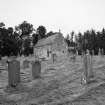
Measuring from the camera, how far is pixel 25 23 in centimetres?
6619

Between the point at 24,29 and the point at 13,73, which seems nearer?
the point at 13,73

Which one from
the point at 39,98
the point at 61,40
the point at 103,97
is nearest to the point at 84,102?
the point at 103,97

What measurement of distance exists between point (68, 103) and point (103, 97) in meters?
1.47

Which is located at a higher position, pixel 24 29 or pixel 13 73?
pixel 24 29

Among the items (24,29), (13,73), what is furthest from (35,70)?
(24,29)

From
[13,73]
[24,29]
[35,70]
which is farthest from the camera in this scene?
[24,29]

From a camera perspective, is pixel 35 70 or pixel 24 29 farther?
pixel 24 29

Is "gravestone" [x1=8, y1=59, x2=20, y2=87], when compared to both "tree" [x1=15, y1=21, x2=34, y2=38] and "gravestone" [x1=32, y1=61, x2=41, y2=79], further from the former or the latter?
"tree" [x1=15, y1=21, x2=34, y2=38]

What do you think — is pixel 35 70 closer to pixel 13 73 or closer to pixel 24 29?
pixel 13 73

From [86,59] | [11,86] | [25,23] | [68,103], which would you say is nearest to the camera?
[68,103]

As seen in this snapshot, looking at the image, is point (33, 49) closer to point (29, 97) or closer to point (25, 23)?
point (25, 23)

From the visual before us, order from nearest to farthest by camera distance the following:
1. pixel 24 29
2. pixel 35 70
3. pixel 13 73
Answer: pixel 13 73 < pixel 35 70 < pixel 24 29

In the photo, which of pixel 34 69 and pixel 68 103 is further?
pixel 34 69

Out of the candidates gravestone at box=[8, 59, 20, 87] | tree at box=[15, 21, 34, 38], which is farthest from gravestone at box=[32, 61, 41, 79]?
tree at box=[15, 21, 34, 38]
